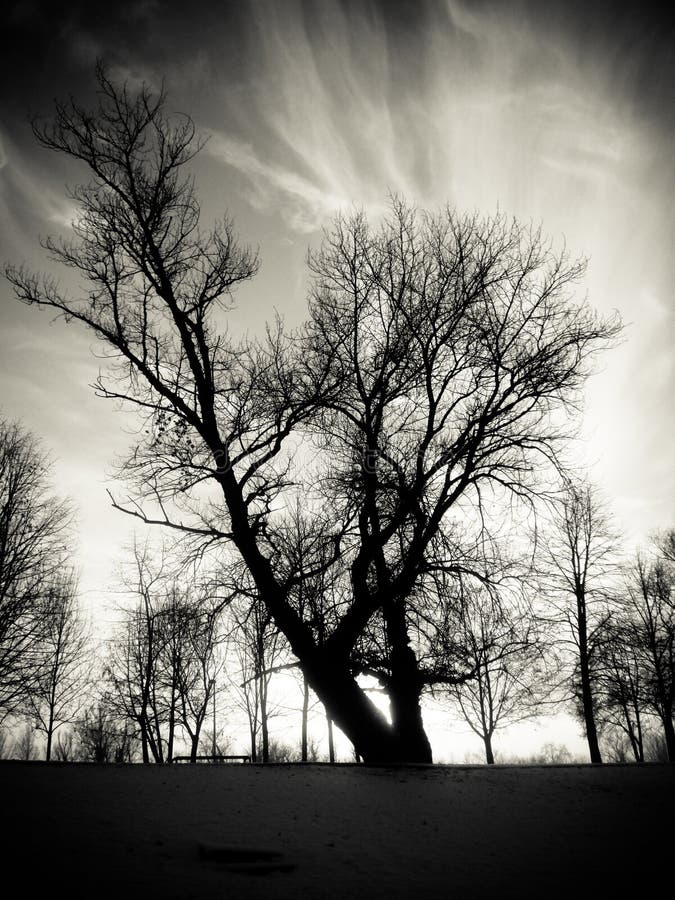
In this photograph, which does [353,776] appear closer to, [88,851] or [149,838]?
[149,838]

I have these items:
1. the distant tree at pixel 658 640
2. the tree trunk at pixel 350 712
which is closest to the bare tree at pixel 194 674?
the tree trunk at pixel 350 712

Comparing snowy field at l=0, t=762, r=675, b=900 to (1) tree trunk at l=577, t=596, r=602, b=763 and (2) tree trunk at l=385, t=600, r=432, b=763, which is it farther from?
(1) tree trunk at l=577, t=596, r=602, b=763

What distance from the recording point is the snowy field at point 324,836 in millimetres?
3654

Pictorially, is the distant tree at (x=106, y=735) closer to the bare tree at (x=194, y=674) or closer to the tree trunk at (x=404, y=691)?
the bare tree at (x=194, y=674)

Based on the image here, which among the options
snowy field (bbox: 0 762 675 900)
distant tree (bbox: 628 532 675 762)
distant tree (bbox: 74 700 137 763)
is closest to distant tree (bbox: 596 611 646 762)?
distant tree (bbox: 628 532 675 762)

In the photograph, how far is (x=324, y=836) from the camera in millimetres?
4688

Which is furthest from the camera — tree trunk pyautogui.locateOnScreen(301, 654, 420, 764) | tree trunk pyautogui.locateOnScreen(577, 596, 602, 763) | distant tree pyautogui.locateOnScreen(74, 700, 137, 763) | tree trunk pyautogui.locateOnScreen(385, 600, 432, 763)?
distant tree pyautogui.locateOnScreen(74, 700, 137, 763)

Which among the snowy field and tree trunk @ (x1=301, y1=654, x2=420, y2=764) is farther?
tree trunk @ (x1=301, y1=654, x2=420, y2=764)

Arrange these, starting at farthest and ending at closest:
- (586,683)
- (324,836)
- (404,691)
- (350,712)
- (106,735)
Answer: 1. (106,735)
2. (586,683)
3. (404,691)
4. (350,712)
5. (324,836)

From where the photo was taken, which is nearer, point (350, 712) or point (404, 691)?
point (350, 712)

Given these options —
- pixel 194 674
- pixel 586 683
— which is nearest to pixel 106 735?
pixel 194 674

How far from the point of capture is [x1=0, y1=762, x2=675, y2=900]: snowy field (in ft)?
12.0

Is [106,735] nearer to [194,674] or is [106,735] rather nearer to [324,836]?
[194,674]

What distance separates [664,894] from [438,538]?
283 inches
